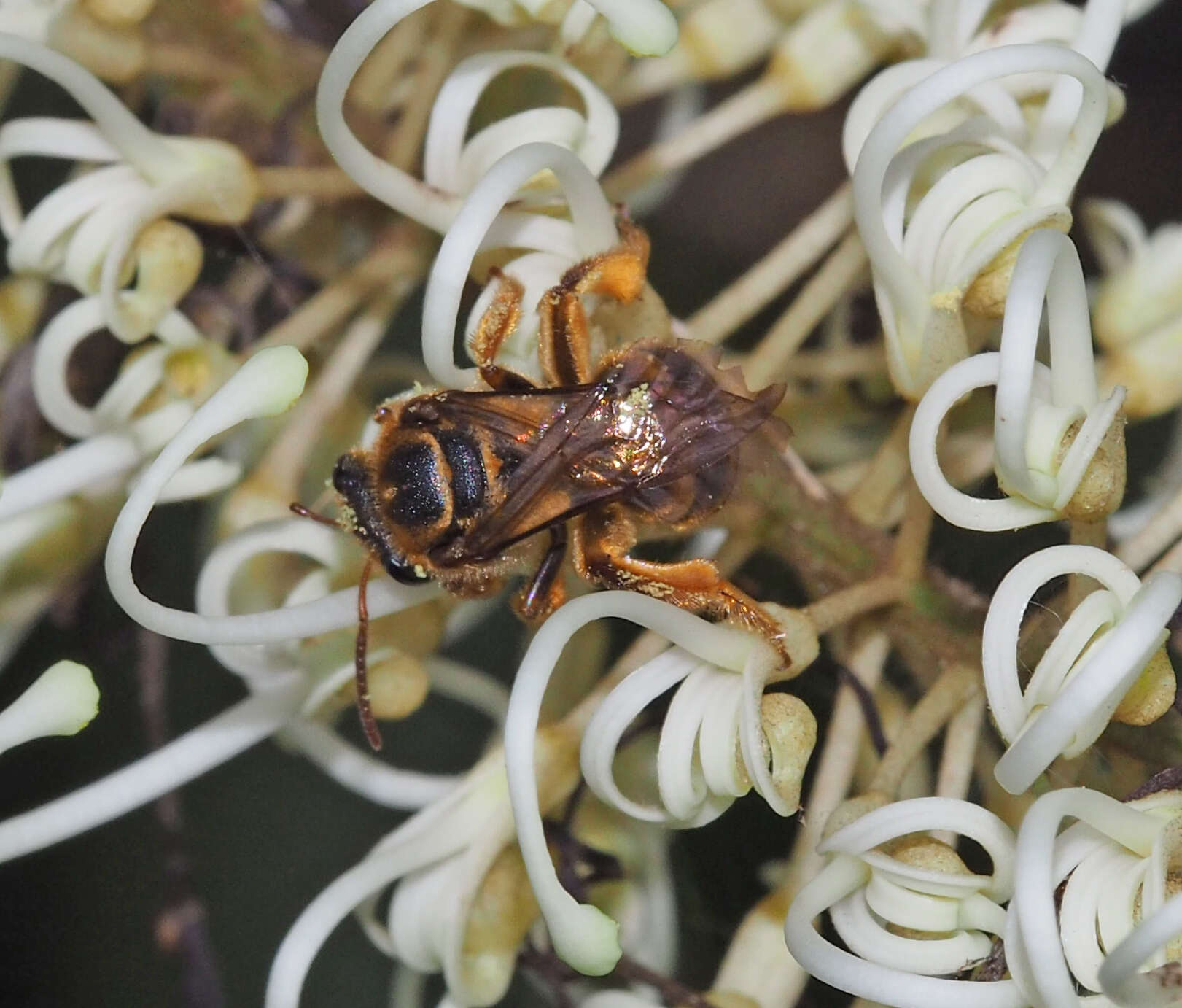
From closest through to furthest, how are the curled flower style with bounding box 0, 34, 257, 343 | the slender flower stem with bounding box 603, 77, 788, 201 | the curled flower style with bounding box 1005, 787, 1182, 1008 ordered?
the curled flower style with bounding box 1005, 787, 1182, 1008, the curled flower style with bounding box 0, 34, 257, 343, the slender flower stem with bounding box 603, 77, 788, 201

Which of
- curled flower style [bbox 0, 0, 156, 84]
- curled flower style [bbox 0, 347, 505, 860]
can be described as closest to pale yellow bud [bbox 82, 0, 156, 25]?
curled flower style [bbox 0, 0, 156, 84]

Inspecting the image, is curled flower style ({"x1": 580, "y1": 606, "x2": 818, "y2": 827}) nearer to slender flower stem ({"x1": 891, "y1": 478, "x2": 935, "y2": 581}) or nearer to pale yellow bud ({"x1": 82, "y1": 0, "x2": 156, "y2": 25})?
slender flower stem ({"x1": 891, "y1": 478, "x2": 935, "y2": 581})

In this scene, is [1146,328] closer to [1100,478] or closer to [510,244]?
[1100,478]

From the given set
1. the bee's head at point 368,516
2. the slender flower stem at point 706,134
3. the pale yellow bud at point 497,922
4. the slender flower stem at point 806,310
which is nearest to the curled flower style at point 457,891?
the pale yellow bud at point 497,922

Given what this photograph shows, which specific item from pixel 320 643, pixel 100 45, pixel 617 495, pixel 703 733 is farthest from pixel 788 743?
pixel 100 45

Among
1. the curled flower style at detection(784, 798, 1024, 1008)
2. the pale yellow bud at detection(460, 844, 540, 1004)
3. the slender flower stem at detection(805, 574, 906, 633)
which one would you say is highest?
the slender flower stem at detection(805, 574, 906, 633)

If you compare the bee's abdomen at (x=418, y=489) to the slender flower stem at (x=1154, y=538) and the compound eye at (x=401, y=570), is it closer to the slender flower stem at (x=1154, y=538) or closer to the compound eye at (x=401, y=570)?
the compound eye at (x=401, y=570)
